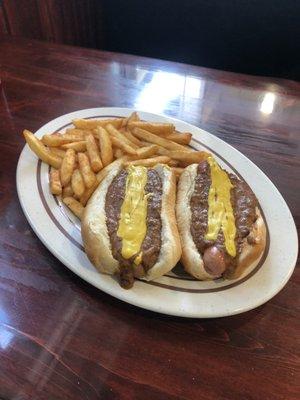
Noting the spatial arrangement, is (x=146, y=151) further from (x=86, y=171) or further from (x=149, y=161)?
(x=86, y=171)

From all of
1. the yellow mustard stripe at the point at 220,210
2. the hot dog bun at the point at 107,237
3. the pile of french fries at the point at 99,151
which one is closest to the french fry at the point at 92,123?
the pile of french fries at the point at 99,151

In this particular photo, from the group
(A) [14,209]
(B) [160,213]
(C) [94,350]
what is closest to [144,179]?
(B) [160,213]

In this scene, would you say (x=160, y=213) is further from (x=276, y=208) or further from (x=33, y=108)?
(x=33, y=108)

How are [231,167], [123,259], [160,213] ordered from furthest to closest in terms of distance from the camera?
[231,167]
[160,213]
[123,259]

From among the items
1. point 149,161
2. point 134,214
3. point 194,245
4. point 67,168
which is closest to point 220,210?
point 194,245

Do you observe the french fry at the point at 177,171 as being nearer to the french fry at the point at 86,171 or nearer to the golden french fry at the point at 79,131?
the french fry at the point at 86,171

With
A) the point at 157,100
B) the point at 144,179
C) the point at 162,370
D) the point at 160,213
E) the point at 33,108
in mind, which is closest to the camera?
the point at 162,370

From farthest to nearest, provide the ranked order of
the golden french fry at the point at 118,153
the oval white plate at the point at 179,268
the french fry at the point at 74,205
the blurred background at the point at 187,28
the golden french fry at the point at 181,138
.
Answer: the blurred background at the point at 187,28 < the golden french fry at the point at 181,138 < the golden french fry at the point at 118,153 < the french fry at the point at 74,205 < the oval white plate at the point at 179,268
